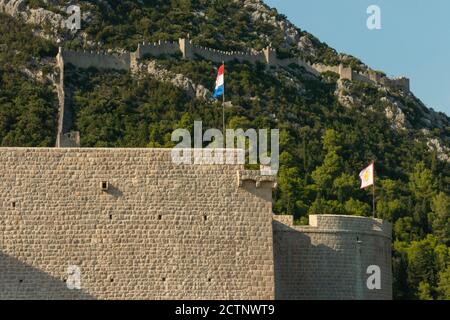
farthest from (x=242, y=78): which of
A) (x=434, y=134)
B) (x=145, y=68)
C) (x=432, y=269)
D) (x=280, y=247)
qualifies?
(x=280, y=247)

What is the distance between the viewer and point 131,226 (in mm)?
40000

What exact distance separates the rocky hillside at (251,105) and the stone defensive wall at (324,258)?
30.6 m

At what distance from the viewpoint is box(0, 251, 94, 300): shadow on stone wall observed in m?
39.2

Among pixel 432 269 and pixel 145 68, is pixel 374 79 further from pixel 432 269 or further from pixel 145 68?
pixel 432 269

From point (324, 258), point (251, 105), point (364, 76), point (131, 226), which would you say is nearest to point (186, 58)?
point (251, 105)

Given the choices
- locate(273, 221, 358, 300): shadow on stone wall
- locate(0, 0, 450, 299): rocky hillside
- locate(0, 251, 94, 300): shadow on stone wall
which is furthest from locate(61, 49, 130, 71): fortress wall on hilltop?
locate(0, 251, 94, 300): shadow on stone wall

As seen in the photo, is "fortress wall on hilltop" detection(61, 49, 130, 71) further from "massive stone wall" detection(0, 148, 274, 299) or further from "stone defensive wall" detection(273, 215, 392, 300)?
"massive stone wall" detection(0, 148, 274, 299)

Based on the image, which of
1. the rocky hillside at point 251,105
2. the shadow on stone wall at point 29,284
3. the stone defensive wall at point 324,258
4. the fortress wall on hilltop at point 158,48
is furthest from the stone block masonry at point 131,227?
the fortress wall on hilltop at point 158,48

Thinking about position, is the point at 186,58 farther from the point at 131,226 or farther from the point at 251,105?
the point at 131,226

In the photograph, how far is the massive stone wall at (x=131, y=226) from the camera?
130 feet

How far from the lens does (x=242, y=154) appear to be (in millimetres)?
40812

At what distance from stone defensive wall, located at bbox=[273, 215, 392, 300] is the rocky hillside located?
3062 cm

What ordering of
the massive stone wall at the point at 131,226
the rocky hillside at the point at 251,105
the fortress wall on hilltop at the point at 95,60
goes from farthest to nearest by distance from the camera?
the fortress wall on hilltop at the point at 95,60 → the rocky hillside at the point at 251,105 → the massive stone wall at the point at 131,226

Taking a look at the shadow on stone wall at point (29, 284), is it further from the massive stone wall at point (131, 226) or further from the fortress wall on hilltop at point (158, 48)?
the fortress wall on hilltop at point (158, 48)
